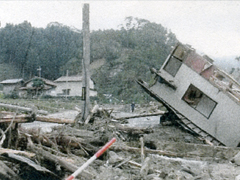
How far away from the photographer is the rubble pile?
459 centimetres

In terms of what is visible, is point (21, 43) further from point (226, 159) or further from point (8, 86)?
point (226, 159)

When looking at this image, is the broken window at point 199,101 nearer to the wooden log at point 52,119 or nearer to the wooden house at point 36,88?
the wooden log at point 52,119

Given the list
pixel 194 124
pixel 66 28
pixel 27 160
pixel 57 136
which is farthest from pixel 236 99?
pixel 66 28

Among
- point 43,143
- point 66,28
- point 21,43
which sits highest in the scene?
point 66,28

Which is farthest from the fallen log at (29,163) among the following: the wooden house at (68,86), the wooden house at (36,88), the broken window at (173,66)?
the wooden house at (68,86)

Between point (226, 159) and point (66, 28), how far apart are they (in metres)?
59.3

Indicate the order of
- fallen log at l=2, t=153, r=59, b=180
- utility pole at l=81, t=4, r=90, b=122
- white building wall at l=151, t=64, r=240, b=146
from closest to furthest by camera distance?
fallen log at l=2, t=153, r=59, b=180, utility pole at l=81, t=4, r=90, b=122, white building wall at l=151, t=64, r=240, b=146

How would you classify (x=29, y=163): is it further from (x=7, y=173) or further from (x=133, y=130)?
(x=133, y=130)

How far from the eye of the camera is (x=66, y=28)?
62.6 meters

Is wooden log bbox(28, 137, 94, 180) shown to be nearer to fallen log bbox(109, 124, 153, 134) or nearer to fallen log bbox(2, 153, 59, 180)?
fallen log bbox(2, 153, 59, 180)

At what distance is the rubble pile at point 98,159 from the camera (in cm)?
459

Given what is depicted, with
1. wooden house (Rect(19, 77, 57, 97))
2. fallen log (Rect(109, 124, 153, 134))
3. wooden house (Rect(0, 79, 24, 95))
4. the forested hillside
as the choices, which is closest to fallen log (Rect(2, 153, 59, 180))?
fallen log (Rect(109, 124, 153, 134))

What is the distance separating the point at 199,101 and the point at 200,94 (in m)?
0.30

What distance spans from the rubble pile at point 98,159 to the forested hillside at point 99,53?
91.2 ft
